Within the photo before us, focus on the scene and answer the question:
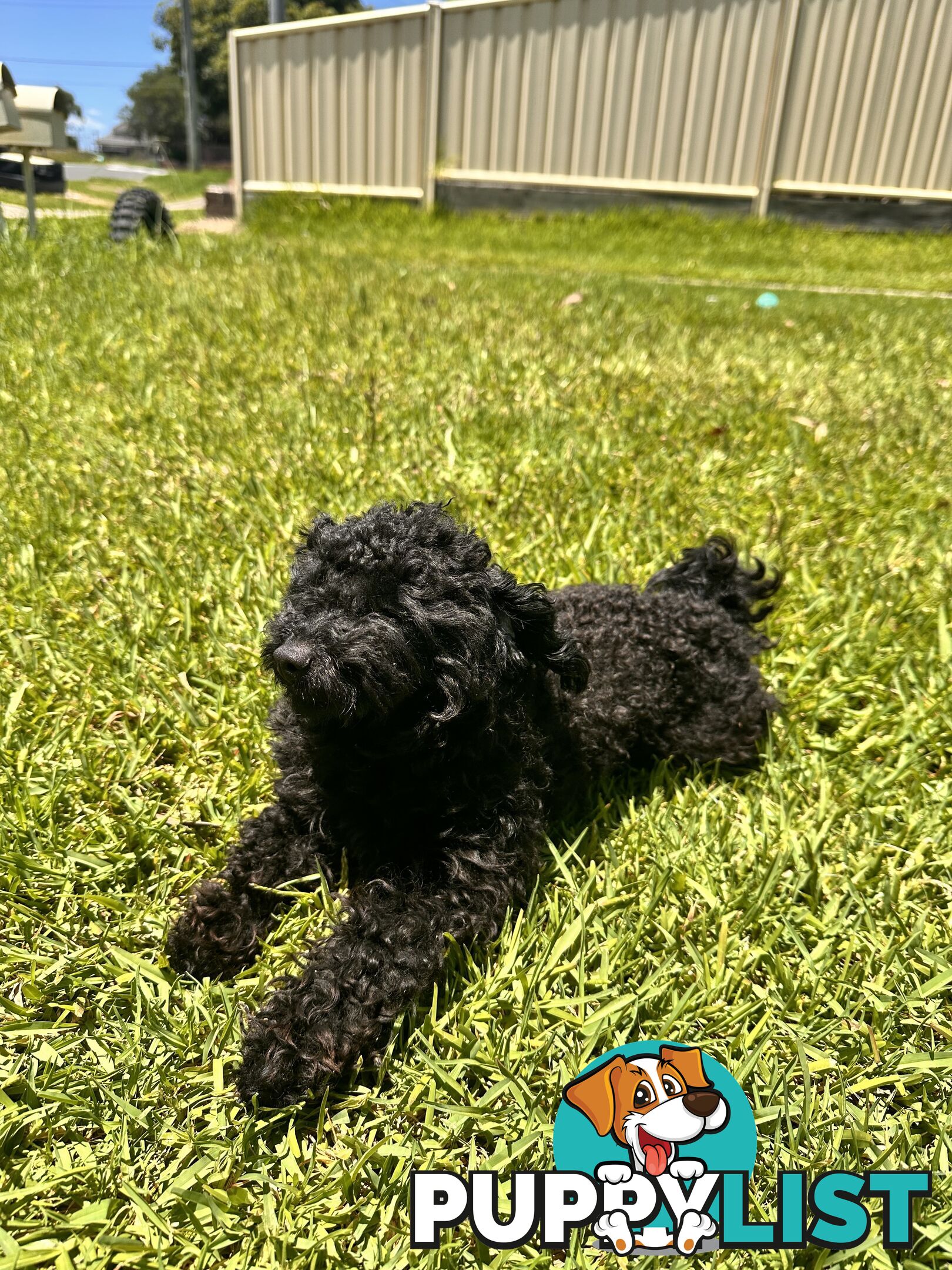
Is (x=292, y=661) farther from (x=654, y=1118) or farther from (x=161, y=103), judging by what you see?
(x=161, y=103)

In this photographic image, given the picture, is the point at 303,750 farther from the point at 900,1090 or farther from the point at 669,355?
the point at 669,355

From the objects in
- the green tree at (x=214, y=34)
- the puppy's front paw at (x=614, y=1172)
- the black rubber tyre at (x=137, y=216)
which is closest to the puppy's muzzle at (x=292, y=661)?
the puppy's front paw at (x=614, y=1172)

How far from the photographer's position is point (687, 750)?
2852mm

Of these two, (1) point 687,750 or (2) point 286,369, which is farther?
(2) point 286,369

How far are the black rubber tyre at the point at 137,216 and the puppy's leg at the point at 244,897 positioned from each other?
339 inches

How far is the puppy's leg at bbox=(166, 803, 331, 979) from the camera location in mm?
2064

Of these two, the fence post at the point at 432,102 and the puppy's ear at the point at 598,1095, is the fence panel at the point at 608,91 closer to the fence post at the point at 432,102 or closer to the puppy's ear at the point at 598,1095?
the fence post at the point at 432,102

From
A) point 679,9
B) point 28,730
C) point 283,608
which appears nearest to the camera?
point 283,608

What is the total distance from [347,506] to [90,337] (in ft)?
10.5

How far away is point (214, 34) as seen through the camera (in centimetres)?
6141

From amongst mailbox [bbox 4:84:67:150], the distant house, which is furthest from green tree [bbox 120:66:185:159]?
mailbox [bbox 4:84:67:150]

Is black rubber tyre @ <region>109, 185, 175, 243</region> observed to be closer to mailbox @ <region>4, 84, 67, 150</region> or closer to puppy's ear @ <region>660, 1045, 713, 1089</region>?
mailbox @ <region>4, 84, 67, 150</region>

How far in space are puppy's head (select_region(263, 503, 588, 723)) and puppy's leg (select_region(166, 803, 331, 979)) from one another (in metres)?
0.57

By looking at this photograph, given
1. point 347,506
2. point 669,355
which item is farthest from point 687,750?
point 669,355
